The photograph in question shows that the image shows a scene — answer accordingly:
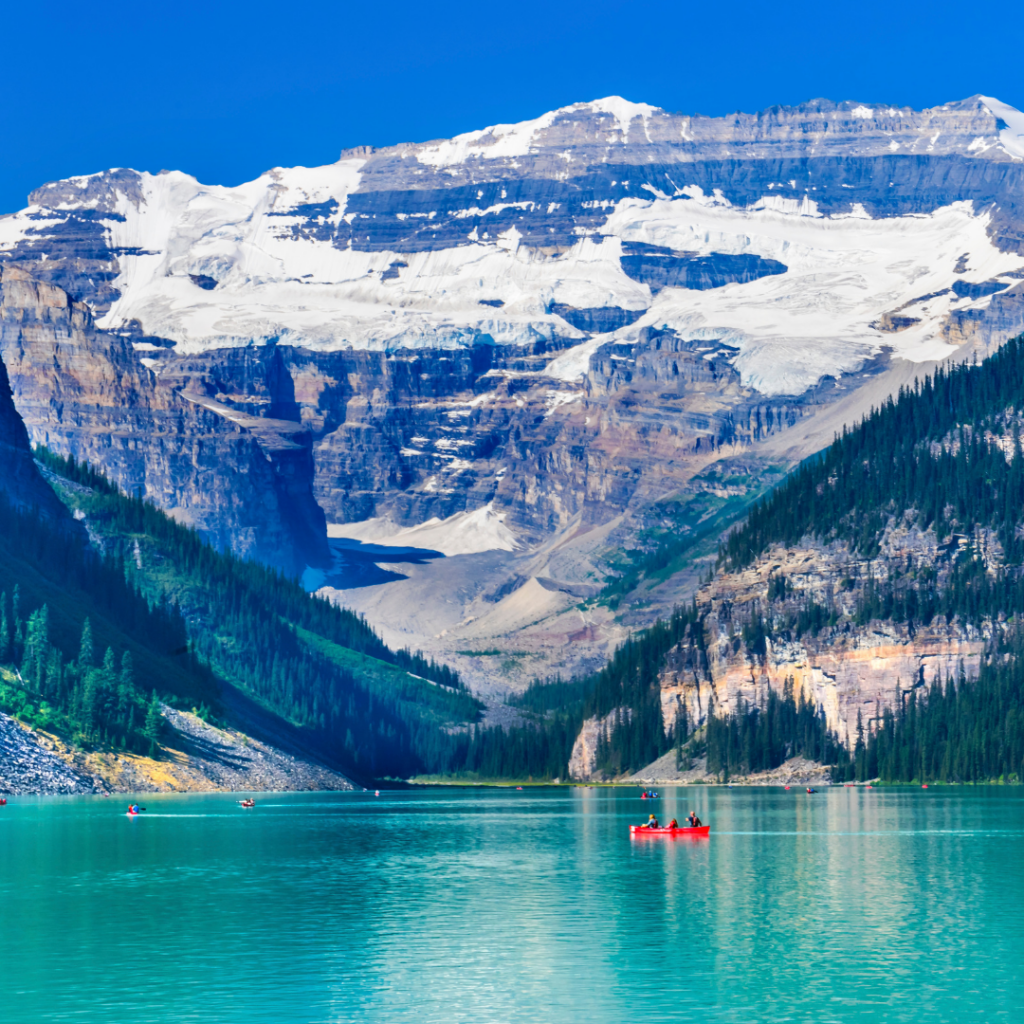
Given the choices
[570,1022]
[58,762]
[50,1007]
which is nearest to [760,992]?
[570,1022]

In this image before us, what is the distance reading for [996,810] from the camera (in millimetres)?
173750

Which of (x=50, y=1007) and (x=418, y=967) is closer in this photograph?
(x=50, y=1007)

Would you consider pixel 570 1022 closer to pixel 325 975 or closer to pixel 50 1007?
pixel 325 975

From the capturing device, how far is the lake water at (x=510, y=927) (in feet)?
229

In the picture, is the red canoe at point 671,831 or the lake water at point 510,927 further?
the red canoe at point 671,831

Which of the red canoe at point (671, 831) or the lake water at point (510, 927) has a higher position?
the red canoe at point (671, 831)

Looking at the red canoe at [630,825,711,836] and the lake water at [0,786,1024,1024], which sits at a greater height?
the red canoe at [630,825,711,836]

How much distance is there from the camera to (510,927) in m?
89.5

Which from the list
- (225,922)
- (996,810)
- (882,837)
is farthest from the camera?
(996,810)

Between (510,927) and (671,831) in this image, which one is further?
(671,831)

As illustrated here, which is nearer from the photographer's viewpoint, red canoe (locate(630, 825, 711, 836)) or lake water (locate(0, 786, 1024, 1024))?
lake water (locate(0, 786, 1024, 1024))

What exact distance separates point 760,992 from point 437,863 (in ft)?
188

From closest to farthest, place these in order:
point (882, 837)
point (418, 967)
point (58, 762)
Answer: point (418, 967)
point (882, 837)
point (58, 762)

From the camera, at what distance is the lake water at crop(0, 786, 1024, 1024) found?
2744 inches
